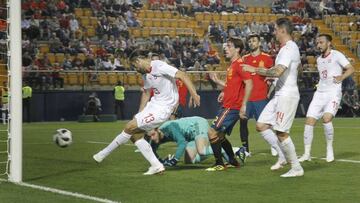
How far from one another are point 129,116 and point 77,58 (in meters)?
3.54

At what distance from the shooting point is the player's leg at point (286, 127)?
11531 millimetres

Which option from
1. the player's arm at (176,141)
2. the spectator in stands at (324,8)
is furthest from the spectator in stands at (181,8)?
the player's arm at (176,141)

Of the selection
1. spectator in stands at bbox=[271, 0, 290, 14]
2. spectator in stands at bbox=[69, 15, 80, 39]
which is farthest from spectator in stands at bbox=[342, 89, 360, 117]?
spectator in stands at bbox=[69, 15, 80, 39]

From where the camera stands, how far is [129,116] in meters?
36.6

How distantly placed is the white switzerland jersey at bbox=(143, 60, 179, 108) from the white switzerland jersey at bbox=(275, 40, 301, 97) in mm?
1633

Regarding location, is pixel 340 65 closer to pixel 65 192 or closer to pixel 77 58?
pixel 65 192

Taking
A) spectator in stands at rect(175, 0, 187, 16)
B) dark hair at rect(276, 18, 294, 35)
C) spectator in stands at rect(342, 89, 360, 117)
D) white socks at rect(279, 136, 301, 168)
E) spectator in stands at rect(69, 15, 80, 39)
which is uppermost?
spectator in stands at rect(175, 0, 187, 16)

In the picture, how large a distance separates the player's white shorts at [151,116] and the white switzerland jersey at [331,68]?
11.9ft

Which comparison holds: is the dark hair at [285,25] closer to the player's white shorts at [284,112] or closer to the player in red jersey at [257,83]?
the player's white shorts at [284,112]

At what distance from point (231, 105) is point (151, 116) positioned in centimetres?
170

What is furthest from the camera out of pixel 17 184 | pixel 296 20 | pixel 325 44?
pixel 296 20

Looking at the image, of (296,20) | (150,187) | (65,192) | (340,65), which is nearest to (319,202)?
(150,187)

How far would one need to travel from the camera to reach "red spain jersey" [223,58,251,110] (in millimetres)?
13180

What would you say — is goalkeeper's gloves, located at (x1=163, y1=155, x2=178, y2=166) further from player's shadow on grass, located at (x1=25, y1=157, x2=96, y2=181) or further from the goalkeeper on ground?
player's shadow on grass, located at (x1=25, y1=157, x2=96, y2=181)
